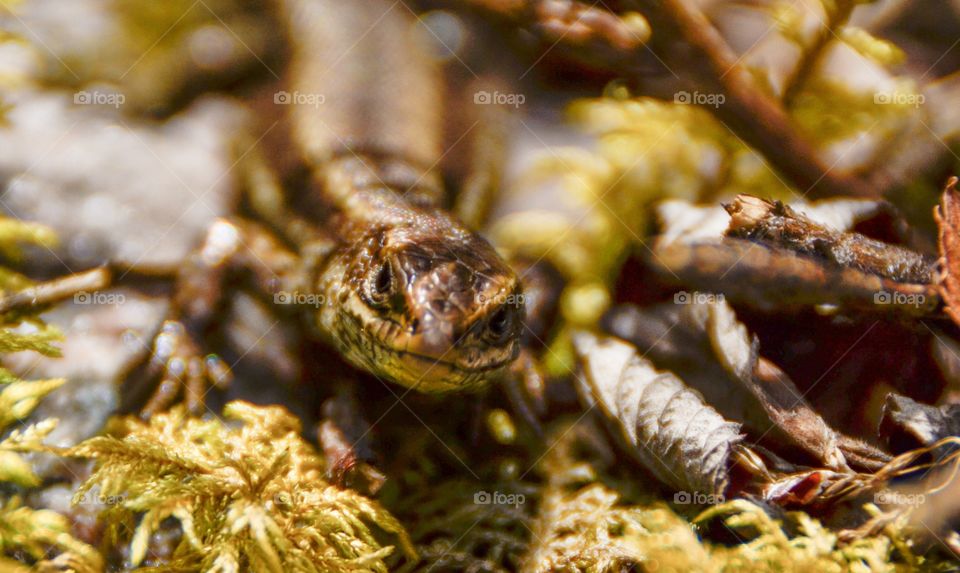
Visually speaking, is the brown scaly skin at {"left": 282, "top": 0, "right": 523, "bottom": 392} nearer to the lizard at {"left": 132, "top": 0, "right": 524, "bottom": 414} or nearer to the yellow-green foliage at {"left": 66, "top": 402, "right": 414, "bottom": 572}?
the lizard at {"left": 132, "top": 0, "right": 524, "bottom": 414}

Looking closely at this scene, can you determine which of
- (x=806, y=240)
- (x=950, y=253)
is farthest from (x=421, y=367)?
(x=950, y=253)

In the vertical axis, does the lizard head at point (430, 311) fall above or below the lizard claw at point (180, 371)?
above

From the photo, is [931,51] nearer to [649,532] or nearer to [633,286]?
[633,286]

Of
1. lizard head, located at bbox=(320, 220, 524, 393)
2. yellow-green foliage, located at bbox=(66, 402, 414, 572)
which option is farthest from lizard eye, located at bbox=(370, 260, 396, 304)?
yellow-green foliage, located at bbox=(66, 402, 414, 572)

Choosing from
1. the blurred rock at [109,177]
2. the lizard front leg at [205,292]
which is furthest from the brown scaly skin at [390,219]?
the blurred rock at [109,177]

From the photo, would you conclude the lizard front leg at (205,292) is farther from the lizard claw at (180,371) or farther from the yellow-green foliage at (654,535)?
the yellow-green foliage at (654,535)

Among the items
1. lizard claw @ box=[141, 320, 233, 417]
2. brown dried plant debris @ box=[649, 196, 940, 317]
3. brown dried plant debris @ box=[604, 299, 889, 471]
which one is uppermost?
brown dried plant debris @ box=[649, 196, 940, 317]

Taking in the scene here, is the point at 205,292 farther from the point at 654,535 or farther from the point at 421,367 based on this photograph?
the point at 654,535
